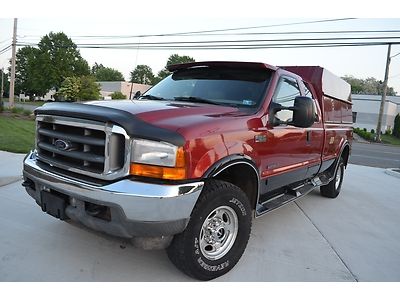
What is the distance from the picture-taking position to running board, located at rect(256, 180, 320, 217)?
375 centimetres

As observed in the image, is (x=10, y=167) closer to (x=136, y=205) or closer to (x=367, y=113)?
(x=136, y=205)

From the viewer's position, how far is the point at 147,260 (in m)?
3.34

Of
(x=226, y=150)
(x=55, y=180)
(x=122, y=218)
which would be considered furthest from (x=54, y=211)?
(x=226, y=150)

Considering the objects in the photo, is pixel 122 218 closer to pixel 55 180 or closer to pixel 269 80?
pixel 55 180

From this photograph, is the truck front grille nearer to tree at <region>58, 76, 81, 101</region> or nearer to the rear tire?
the rear tire

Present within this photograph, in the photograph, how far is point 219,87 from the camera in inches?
154

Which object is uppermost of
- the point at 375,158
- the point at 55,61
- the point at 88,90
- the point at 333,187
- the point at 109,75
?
the point at 109,75

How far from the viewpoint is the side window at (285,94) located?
3883 millimetres

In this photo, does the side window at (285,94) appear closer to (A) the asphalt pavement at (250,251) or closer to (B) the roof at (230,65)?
(B) the roof at (230,65)

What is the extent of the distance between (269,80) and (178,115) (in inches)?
57.3

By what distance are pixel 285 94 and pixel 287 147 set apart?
0.64 meters

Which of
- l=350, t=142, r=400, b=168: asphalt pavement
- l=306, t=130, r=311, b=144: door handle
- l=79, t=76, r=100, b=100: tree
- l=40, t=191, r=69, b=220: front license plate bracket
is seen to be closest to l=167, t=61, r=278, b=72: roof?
l=306, t=130, r=311, b=144: door handle

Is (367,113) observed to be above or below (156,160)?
above

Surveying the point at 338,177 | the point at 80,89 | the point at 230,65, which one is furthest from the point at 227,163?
the point at 80,89
